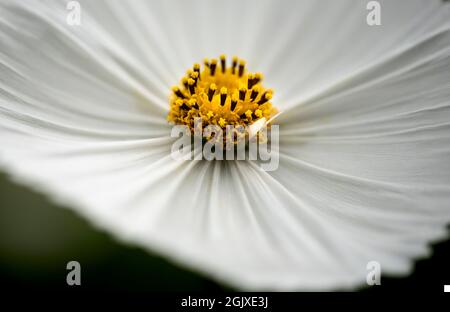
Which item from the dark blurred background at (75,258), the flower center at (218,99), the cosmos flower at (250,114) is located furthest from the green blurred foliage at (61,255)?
the flower center at (218,99)

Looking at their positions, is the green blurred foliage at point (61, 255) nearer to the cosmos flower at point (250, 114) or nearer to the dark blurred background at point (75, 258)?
the dark blurred background at point (75, 258)

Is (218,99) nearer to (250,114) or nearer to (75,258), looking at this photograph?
(250,114)

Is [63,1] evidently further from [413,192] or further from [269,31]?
[413,192]

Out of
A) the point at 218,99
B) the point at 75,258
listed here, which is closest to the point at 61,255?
the point at 75,258

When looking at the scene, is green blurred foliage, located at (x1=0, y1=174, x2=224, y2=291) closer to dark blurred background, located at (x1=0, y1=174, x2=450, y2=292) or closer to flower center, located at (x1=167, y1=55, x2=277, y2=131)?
dark blurred background, located at (x1=0, y1=174, x2=450, y2=292)

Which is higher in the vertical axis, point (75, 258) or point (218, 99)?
point (218, 99)
